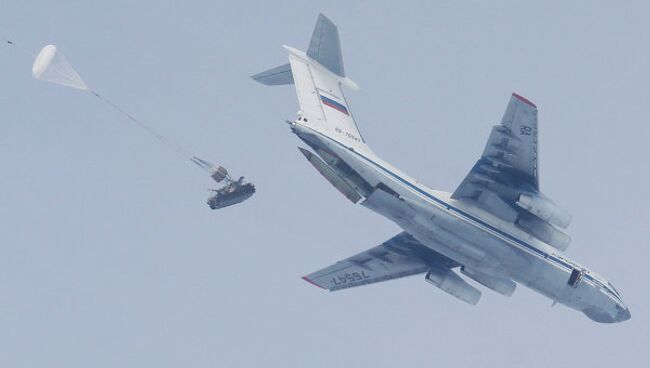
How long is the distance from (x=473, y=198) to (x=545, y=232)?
342 cm

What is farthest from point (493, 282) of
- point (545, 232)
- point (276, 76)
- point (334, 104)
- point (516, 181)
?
point (276, 76)

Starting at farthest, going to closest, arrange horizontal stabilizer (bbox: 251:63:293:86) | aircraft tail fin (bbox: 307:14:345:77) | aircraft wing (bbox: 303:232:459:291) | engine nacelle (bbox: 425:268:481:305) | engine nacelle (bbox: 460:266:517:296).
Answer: aircraft wing (bbox: 303:232:459:291), engine nacelle (bbox: 425:268:481:305), engine nacelle (bbox: 460:266:517:296), horizontal stabilizer (bbox: 251:63:293:86), aircraft tail fin (bbox: 307:14:345:77)

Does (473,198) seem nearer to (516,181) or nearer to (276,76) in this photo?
A: (516,181)

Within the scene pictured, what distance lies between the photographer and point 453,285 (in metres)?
41.2

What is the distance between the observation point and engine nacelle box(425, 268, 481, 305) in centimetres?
4091

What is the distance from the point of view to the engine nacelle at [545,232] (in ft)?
120

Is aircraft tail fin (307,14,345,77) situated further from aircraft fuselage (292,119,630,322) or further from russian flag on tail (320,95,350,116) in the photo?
aircraft fuselage (292,119,630,322)

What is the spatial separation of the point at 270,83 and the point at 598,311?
1729 cm

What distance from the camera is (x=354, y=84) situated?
38844 mm

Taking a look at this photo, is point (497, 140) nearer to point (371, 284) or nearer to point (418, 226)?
point (418, 226)

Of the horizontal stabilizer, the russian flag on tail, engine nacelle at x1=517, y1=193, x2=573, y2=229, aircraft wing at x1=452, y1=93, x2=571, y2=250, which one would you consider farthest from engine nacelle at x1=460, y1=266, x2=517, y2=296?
the horizontal stabilizer

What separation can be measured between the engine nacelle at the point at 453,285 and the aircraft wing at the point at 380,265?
50cm

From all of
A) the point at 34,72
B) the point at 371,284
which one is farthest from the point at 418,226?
the point at 34,72

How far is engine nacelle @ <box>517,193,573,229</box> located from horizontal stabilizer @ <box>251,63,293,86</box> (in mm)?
11180
